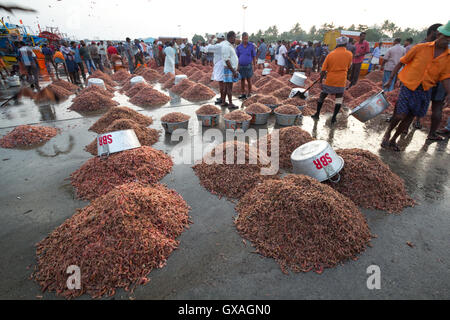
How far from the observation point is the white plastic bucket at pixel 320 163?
2584mm

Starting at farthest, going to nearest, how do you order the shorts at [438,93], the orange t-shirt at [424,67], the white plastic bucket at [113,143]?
the shorts at [438,93] → the orange t-shirt at [424,67] → the white plastic bucket at [113,143]

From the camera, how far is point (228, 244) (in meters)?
2.12

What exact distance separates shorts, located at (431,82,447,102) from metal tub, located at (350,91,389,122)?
740mm

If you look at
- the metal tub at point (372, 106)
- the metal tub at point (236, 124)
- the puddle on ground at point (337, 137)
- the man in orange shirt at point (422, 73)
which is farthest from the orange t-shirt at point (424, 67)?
the metal tub at point (236, 124)

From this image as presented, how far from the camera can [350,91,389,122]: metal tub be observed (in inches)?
149

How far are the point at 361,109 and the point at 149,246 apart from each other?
4.02 metres

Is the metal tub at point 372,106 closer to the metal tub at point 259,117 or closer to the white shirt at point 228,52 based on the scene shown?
the metal tub at point 259,117

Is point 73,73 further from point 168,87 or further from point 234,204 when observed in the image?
point 234,204

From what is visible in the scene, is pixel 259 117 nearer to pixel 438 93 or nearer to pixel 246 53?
pixel 246 53

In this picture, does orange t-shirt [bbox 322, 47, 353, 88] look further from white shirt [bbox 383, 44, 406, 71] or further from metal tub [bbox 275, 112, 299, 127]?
white shirt [bbox 383, 44, 406, 71]

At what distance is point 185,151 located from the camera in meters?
3.91

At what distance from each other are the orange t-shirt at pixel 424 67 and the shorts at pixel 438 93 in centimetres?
48

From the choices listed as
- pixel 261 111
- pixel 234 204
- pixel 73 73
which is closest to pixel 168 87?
pixel 73 73

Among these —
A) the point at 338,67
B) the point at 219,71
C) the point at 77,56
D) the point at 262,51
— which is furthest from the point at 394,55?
the point at 77,56
